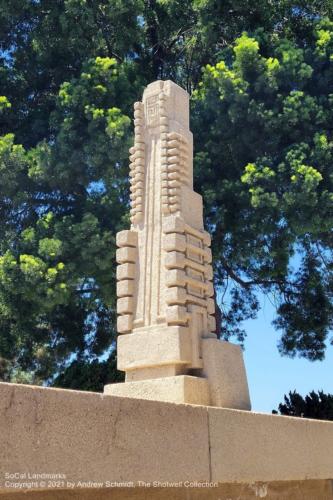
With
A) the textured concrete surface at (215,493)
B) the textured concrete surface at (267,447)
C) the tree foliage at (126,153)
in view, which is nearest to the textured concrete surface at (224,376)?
the textured concrete surface at (267,447)

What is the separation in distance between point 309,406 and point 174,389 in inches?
320

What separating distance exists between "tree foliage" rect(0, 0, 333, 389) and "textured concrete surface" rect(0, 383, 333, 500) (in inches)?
261

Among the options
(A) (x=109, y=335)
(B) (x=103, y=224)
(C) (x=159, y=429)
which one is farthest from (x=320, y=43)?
(C) (x=159, y=429)

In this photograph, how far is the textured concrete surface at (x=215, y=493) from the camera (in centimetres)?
347

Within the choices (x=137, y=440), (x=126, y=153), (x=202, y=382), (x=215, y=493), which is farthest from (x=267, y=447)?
(x=126, y=153)

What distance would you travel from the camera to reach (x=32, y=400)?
3111 millimetres

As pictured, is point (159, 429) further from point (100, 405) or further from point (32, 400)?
point (32, 400)

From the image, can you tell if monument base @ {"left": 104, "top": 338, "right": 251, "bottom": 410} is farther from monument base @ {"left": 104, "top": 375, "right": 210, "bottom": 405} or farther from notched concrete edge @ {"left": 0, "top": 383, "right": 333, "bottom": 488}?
notched concrete edge @ {"left": 0, "top": 383, "right": 333, "bottom": 488}

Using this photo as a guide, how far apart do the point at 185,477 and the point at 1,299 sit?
8284mm

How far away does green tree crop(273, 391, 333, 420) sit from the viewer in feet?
42.0

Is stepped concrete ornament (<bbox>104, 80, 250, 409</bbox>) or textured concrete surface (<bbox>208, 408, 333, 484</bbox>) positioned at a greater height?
stepped concrete ornament (<bbox>104, 80, 250, 409</bbox>)

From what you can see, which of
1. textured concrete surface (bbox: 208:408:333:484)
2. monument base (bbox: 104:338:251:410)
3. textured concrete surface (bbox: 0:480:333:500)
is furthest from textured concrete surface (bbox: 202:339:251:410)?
textured concrete surface (bbox: 0:480:333:500)

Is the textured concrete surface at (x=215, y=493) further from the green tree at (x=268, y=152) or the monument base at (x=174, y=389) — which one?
the green tree at (x=268, y=152)

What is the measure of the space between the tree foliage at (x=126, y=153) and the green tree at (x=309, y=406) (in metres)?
1.22
